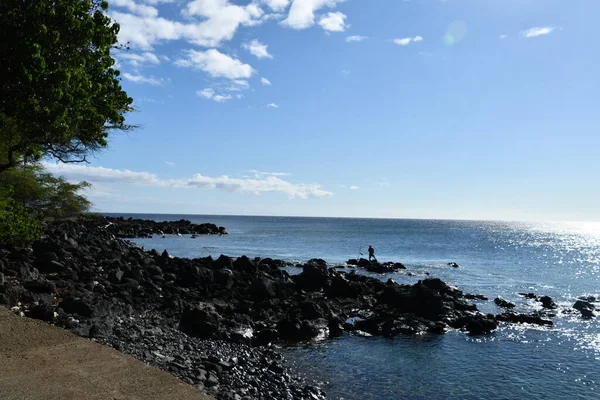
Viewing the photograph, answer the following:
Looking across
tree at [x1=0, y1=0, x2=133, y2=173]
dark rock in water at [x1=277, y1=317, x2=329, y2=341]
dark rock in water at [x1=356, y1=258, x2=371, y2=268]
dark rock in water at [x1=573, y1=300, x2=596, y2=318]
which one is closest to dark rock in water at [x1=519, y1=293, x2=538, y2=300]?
dark rock in water at [x1=573, y1=300, x2=596, y2=318]

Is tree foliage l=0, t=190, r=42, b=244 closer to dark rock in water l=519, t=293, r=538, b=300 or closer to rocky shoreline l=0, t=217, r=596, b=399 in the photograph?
rocky shoreline l=0, t=217, r=596, b=399

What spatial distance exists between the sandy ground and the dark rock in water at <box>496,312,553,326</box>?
2026 centimetres

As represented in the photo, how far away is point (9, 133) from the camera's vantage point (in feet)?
50.7

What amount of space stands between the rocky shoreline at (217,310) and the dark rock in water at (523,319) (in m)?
0.05

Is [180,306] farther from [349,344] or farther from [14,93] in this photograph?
[14,93]

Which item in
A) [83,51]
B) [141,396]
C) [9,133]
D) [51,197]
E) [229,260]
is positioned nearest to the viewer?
[141,396]

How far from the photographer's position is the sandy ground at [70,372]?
742 centimetres

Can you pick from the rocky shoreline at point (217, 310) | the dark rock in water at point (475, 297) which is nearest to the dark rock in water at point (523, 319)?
the rocky shoreline at point (217, 310)

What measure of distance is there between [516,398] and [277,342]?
26.6 feet

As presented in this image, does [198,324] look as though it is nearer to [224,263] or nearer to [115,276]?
[115,276]

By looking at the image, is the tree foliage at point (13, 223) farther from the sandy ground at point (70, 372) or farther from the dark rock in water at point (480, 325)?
the dark rock in water at point (480, 325)

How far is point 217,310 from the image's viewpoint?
2067 centimetres

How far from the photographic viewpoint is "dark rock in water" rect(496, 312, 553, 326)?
23.4m

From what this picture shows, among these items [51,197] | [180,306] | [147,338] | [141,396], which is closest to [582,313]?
[180,306]
